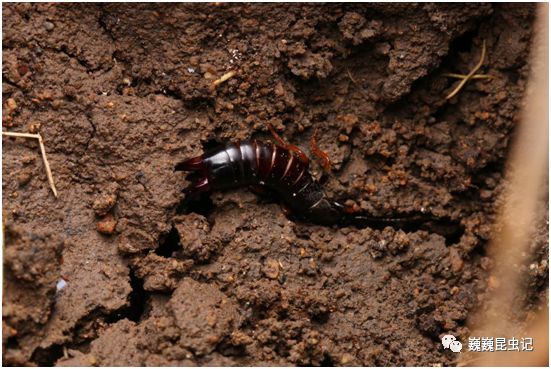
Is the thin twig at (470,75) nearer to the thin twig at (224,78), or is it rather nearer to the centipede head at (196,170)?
the thin twig at (224,78)

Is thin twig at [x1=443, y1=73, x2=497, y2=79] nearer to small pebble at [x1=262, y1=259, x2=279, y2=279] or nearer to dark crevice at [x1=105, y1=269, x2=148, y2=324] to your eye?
small pebble at [x1=262, y1=259, x2=279, y2=279]

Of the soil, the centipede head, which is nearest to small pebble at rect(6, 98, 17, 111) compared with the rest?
the soil

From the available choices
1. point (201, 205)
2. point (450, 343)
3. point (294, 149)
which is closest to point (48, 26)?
point (201, 205)

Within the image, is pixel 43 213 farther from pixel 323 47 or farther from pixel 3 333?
pixel 323 47

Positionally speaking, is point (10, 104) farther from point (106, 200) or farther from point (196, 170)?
point (196, 170)

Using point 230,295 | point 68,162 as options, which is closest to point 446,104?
point 230,295
